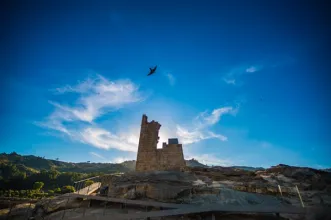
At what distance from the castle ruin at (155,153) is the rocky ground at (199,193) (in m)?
6.67

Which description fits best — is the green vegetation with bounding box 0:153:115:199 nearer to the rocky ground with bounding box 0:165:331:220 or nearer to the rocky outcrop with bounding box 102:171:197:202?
the rocky ground with bounding box 0:165:331:220

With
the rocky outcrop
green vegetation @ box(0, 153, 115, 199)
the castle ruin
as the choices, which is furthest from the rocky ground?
green vegetation @ box(0, 153, 115, 199)

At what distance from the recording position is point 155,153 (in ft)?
68.3

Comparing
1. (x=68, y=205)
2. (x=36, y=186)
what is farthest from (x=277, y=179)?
(x=36, y=186)

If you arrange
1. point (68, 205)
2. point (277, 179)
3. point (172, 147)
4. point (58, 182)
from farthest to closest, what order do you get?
point (58, 182) → point (172, 147) → point (277, 179) → point (68, 205)

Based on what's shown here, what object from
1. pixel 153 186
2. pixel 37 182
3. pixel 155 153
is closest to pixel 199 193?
pixel 153 186

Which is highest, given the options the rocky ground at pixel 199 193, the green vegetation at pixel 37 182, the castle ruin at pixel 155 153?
the castle ruin at pixel 155 153

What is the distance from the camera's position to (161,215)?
7844 mm

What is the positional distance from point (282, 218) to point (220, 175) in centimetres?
682

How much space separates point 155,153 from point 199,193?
1123 cm

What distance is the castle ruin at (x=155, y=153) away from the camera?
1973 cm

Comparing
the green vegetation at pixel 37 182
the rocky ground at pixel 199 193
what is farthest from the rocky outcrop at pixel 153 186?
the green vegetation at pixel 37 182

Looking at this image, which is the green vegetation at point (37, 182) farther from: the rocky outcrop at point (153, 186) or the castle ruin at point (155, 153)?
the rocky outcrop at point (153, 186)

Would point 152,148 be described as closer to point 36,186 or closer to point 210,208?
point 210,208
